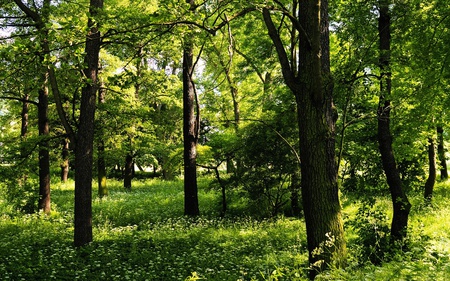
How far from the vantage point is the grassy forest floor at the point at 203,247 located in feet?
16.1

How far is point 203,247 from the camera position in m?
8.69

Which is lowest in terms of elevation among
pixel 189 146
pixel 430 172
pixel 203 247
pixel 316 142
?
pixel 203 247

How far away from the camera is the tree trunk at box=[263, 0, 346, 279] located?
480cm

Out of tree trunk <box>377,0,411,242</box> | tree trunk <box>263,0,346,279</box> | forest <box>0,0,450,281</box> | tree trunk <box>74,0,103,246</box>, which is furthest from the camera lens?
tree trunk <box>74,0,103,246</box>

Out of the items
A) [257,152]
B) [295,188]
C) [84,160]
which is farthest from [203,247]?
Result: [295,188]

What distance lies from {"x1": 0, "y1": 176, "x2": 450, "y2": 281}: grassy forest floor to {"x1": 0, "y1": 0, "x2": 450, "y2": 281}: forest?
2.1 inches

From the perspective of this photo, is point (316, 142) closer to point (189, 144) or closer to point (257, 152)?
point (257, 152)

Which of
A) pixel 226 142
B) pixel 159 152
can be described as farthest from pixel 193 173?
pixel 159 152

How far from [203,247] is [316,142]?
199 inches

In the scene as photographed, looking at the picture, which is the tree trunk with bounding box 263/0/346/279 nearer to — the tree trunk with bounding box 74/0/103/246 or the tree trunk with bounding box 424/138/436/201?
the tree trunk with bounding box 74/0/103/246

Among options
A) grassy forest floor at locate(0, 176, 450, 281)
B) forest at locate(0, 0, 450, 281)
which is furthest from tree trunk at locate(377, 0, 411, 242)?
grassy forest floor at locate(0, 176, 450, 281)

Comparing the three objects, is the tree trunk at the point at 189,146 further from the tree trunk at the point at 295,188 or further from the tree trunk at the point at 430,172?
the tree trunk at the point at 430,172

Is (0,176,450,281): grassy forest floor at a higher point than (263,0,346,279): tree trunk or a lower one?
lower

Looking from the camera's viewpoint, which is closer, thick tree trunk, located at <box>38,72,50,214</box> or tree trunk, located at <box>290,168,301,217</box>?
tree trunk, located at <box>290,168,301,217</box>
